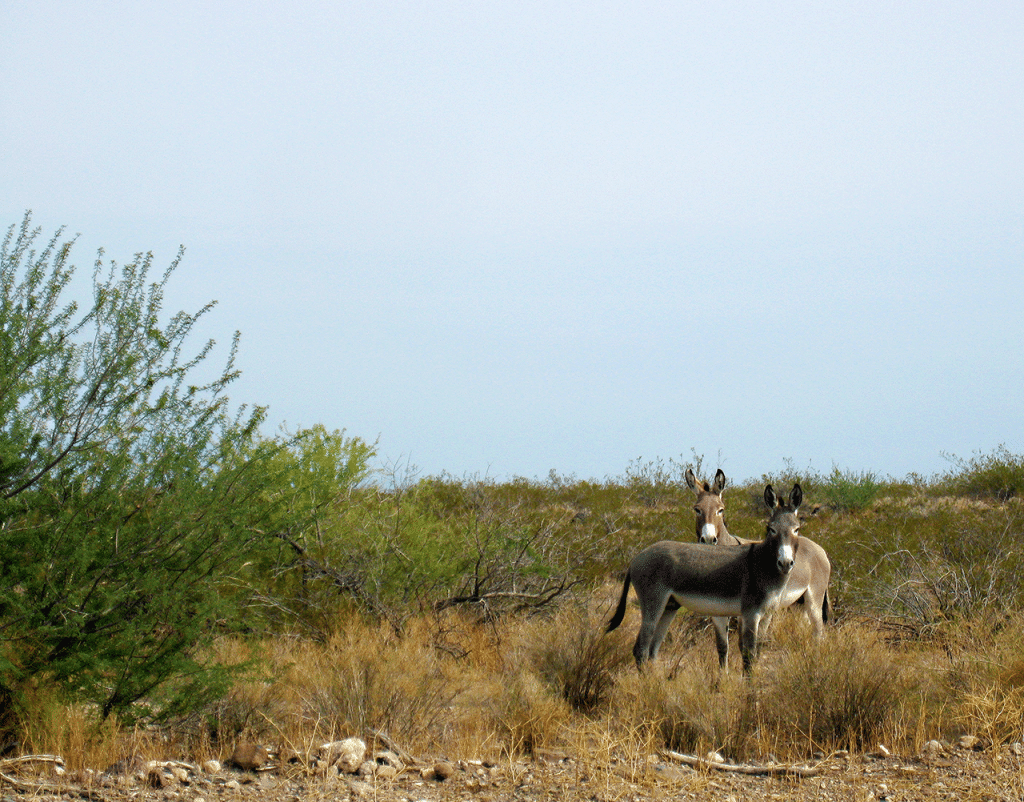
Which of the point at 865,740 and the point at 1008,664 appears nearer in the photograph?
the point at 865,740

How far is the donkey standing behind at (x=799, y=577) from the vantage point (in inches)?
378

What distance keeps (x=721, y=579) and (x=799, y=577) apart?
844 millimetres

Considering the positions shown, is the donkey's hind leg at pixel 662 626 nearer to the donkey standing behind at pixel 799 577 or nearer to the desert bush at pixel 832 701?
the donkey standing behind at pixel 799 577

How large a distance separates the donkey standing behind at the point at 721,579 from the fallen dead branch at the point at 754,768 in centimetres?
191

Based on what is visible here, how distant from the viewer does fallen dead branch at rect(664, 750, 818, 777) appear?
6.94m

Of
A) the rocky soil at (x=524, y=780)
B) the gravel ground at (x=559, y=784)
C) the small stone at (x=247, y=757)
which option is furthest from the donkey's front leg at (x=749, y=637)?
the small stone at (x=247, y=757)

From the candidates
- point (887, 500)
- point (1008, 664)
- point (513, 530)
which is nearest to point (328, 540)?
point (513, 530)

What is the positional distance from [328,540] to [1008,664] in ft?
25.7

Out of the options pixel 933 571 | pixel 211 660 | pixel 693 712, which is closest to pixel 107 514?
pixel 211 660

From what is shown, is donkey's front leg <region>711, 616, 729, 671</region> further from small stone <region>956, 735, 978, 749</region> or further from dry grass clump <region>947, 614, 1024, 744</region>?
small stone <region>956, 735, 978, 749</region>

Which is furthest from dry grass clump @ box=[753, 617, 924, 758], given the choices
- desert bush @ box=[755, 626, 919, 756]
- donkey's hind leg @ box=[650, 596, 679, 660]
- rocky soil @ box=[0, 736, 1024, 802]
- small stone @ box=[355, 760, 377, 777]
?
small stone @ box=[355, 760, 377, 777]

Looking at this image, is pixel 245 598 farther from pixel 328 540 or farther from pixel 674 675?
pixel 674 675

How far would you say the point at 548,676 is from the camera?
30.0 feet

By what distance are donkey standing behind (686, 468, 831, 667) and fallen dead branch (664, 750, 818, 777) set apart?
2410 mm
